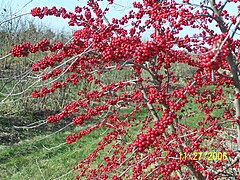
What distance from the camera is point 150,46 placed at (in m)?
1.68

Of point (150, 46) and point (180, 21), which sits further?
point (180, 21)

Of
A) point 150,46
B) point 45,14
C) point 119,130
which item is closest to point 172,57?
point 150,46

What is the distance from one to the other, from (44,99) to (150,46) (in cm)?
1008

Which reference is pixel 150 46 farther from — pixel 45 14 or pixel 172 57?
pixel 45 14
